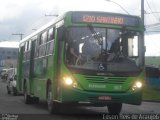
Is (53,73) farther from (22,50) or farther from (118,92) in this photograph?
(22,50)

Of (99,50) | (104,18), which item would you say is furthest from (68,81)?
(104,18)

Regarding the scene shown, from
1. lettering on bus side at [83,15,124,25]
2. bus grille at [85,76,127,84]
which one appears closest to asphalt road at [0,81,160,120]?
bus grille at [85,76,127,84]

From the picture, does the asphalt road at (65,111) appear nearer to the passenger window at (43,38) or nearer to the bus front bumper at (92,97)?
the bus front bumper at (92,97)

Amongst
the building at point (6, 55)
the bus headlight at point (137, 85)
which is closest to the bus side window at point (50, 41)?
the bus headlight at point (137, 85)

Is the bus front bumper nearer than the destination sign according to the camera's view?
Yes

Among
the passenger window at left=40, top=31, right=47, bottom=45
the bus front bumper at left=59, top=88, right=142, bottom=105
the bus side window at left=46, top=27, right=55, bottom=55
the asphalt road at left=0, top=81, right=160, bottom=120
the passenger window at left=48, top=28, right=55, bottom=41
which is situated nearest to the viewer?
the bus front bumper at left=59, top=88, right=142, bottom=105

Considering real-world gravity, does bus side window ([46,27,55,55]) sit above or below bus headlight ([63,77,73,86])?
above

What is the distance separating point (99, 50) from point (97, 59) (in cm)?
30

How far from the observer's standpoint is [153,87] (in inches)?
1195

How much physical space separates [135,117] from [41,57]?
5.14 metres

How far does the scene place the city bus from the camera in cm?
1664

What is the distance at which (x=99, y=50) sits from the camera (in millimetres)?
16781

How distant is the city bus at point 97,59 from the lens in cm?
1664

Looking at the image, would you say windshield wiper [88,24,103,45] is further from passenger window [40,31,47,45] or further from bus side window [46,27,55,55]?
passenger window [40,31,47,45]
